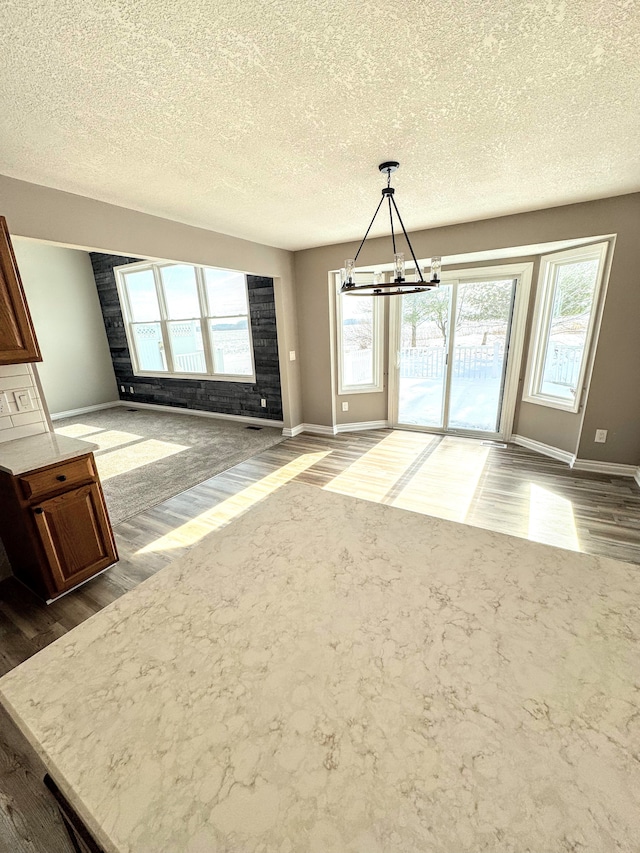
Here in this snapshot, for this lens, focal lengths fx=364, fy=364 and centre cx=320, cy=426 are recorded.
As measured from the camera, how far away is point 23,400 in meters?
2.40

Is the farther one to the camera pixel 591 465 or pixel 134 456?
pixel 134 456

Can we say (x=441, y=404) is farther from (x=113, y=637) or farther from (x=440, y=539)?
(x=113, y=637)

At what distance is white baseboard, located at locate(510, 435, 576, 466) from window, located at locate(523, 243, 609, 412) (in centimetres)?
46

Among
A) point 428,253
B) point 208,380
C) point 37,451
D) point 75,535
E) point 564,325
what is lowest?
point 75,535

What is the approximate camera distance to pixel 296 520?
1140 millimetres

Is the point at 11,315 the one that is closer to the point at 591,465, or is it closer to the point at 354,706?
the point at 354,706

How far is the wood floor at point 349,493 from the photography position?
1.42m

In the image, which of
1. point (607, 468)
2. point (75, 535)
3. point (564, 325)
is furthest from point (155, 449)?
point (607, 468)

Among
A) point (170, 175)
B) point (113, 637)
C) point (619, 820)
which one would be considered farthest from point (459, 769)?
point (170, 175)

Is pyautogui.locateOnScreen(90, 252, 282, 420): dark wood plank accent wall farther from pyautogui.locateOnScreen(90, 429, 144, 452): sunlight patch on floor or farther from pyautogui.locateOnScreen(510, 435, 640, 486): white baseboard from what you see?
pyautogui.locateOnScreen(510, 435, 640, 486): white baseboard

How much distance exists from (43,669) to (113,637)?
114 mm

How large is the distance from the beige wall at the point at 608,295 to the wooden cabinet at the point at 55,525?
3.65 meters

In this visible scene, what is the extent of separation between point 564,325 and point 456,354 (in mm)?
1153

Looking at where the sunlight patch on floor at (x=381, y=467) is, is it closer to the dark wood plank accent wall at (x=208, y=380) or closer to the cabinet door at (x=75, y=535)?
the cabinet door at (x=75, y=535)
